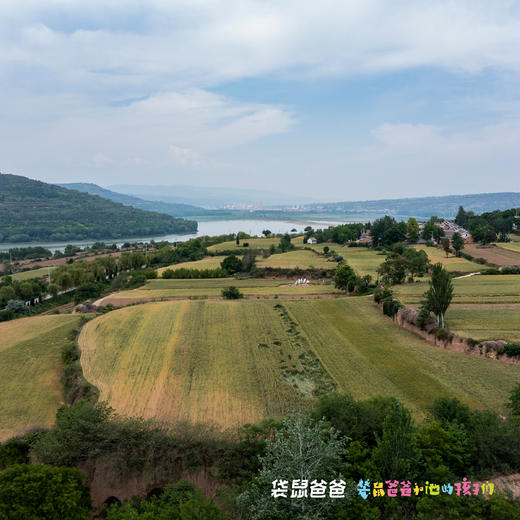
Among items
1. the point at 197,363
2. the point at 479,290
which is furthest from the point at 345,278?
the point at 197,363

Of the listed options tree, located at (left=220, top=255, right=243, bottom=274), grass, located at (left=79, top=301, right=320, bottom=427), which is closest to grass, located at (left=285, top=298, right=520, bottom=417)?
grass, located at (left=79, top=301, right=320, bottom=427)

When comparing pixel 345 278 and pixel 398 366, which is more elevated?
pixel 345 278

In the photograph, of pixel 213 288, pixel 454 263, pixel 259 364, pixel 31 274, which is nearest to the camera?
pixel 259 364

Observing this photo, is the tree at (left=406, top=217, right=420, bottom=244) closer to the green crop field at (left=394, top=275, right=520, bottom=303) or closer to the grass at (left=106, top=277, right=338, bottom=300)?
the green crop field at (left=394, top=275, right=520, bottom=303)

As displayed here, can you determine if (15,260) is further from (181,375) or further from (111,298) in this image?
(181,375)

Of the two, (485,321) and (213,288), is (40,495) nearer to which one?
(485,321)

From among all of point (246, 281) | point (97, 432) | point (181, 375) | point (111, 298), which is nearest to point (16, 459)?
point (97, 432)

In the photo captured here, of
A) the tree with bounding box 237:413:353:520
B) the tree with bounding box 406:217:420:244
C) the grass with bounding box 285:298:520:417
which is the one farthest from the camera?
the tree with bounding box 406:217:420:244

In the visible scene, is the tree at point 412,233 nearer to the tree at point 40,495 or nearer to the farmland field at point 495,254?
the farmland field at point 495,254
